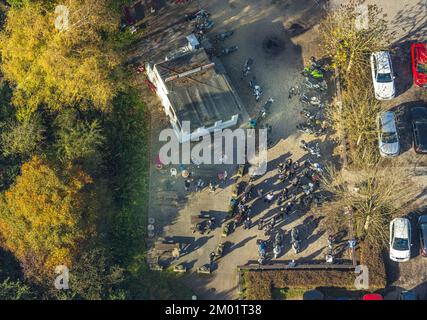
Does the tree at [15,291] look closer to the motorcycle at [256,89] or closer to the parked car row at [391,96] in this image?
the motorcycle at [256,89]

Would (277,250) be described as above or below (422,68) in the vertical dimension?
below

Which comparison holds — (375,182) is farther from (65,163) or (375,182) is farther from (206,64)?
(65,163)

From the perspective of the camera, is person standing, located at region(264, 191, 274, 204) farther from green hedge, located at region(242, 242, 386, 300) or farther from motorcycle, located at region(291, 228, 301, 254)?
green hedge, located at region(242, 242, 386, 300)

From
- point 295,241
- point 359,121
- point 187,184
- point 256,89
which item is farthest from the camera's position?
point 256,89

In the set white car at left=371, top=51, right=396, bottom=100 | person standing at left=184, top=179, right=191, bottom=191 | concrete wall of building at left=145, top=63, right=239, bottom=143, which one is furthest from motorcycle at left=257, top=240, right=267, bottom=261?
white car at left=371, top=51, right=396, bottom=100

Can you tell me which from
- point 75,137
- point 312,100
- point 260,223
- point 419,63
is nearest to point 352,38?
point 312,100

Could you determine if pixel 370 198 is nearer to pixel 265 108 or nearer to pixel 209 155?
pixel 265 108

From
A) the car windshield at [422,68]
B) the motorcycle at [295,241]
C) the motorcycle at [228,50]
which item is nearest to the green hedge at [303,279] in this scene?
the motorcycle at [295,241]
